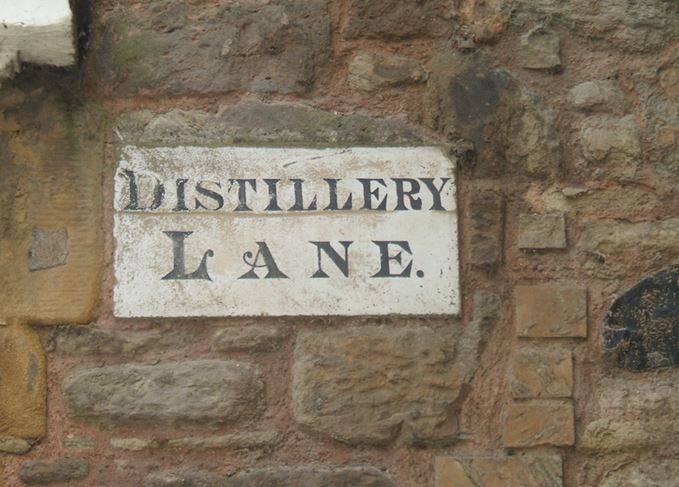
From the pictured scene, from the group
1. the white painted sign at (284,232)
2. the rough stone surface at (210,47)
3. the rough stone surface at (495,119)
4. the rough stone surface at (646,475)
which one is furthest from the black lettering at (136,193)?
the rough stone surface at (646,475)

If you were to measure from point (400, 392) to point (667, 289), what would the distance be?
712mm

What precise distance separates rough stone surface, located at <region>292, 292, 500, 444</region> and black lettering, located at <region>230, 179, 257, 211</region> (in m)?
0.35

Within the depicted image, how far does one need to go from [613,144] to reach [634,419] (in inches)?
27.2

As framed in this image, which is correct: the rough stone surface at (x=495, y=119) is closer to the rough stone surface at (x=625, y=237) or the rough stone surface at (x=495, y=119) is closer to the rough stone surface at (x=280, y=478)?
the rough stone surface at (x=625, y=237)

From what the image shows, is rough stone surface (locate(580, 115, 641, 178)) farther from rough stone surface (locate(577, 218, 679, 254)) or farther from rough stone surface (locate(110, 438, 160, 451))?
rough stone surface (locate(110, 438, 160, 451))

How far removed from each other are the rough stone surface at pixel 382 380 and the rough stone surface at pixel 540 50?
27.4 inches

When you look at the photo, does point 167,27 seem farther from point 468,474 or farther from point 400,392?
point 468,474

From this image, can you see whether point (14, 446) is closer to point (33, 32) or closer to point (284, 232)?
point (284, 232)

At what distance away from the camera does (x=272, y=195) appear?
2633mm

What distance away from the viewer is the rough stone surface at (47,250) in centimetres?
258

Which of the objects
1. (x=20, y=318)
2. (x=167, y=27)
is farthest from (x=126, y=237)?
(x=167, y=27)

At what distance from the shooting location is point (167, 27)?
8.96 feet

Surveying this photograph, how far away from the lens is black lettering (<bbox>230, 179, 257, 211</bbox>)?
262 cm

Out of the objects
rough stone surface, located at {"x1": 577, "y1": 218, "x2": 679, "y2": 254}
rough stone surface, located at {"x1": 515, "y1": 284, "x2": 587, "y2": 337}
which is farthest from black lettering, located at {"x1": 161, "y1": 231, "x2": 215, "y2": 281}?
rough stone surface, located at {"x1": 577, "y1": 218, "x2": 679, "y2": 254}
